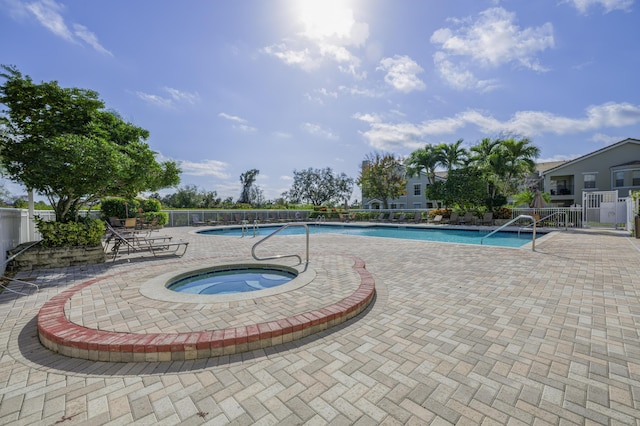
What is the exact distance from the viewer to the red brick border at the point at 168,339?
247 cm

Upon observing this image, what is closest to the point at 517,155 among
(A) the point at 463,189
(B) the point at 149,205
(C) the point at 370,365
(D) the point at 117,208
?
(A) the point at 463,189

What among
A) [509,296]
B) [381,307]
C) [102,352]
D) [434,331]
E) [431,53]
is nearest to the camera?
[102,352]

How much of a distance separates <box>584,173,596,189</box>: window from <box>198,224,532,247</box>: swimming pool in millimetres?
20121

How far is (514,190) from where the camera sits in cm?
2366

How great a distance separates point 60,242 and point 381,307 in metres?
7.70

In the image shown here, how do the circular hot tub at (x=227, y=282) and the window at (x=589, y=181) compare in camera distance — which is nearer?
the circular hot tub at (x=227, y=282)

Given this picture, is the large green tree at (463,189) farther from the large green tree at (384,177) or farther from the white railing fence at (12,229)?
the white railing fence at (12,229)

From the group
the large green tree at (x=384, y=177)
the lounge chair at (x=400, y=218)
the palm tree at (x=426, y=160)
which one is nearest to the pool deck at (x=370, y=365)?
the lounge chair at (x=400, y=218)

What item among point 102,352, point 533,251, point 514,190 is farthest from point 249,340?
point 514,190

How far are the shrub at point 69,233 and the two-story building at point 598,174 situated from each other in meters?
34.9

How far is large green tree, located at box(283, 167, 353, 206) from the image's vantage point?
45656 mm

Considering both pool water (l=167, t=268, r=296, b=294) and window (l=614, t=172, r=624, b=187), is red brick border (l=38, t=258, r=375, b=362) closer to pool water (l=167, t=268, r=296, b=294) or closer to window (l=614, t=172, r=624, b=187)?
pool water (l=167, t=268, r=296, b=294)

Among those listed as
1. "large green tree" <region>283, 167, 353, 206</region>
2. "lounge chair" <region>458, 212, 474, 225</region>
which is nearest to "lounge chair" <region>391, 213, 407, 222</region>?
"lounge chair" <region>458, 212, 474, 225</region>

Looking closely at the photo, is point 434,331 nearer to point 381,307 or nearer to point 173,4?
point 381,307
